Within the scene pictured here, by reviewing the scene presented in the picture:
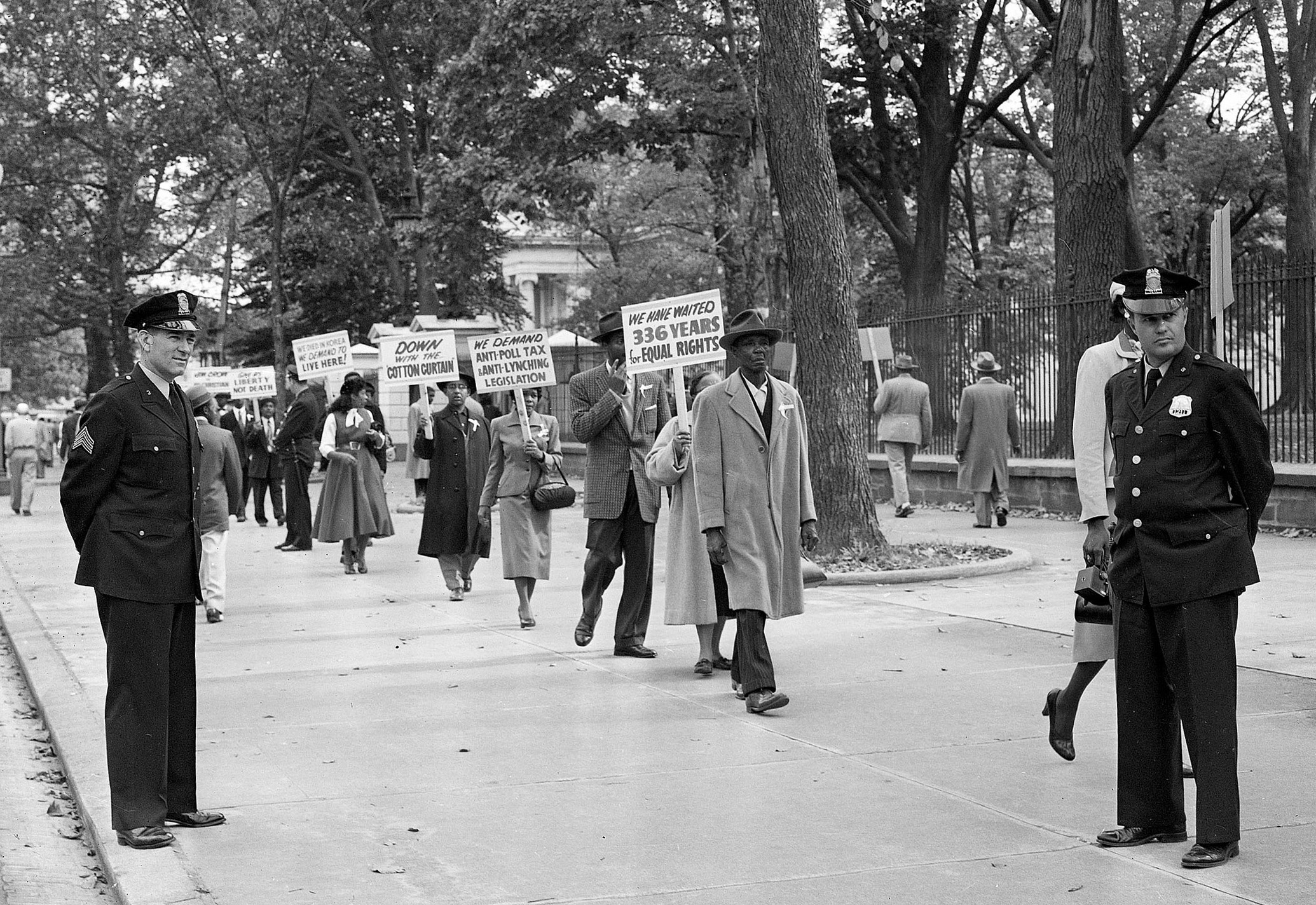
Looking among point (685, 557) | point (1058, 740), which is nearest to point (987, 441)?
point (685, 557)

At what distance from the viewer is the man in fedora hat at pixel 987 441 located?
18.0 metres

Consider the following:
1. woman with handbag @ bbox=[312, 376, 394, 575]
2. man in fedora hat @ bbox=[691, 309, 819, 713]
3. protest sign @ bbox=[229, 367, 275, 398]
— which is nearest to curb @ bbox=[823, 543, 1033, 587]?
woman with handbag @ bbox=[312, 376, 394, 575]

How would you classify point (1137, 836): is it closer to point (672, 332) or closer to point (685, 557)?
point (685, 557)

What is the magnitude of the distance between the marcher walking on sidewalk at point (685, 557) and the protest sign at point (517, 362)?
14.4ft

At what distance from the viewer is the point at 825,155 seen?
47.5 feet

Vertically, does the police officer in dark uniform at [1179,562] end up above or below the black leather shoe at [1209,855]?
above

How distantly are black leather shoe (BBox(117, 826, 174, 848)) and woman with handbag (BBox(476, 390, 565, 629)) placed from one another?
559 centimetres

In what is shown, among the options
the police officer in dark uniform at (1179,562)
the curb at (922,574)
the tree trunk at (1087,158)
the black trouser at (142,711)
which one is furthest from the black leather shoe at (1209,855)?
the tree trunk at (1087,158)

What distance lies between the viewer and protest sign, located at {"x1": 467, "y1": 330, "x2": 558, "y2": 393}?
1325 centimetres

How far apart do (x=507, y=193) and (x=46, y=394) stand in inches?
2329

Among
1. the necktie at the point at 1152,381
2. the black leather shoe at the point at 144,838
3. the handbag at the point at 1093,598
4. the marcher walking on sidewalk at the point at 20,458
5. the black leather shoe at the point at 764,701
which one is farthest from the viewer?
the marcher walking on sidewalk at the point at 20,458

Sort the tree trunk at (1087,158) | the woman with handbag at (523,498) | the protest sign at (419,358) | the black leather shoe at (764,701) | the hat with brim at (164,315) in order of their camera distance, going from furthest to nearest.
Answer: the tree trunk at (1087,158) → the protest sign at (419,358) → the woman with handbag at (523,498) → the black leather shoe at (764,701) → the hat with brim at (164,315)

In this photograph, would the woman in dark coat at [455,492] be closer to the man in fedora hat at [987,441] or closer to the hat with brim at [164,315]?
the man in fedora hat at [987,441]

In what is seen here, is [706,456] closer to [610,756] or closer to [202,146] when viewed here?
[610,756]
